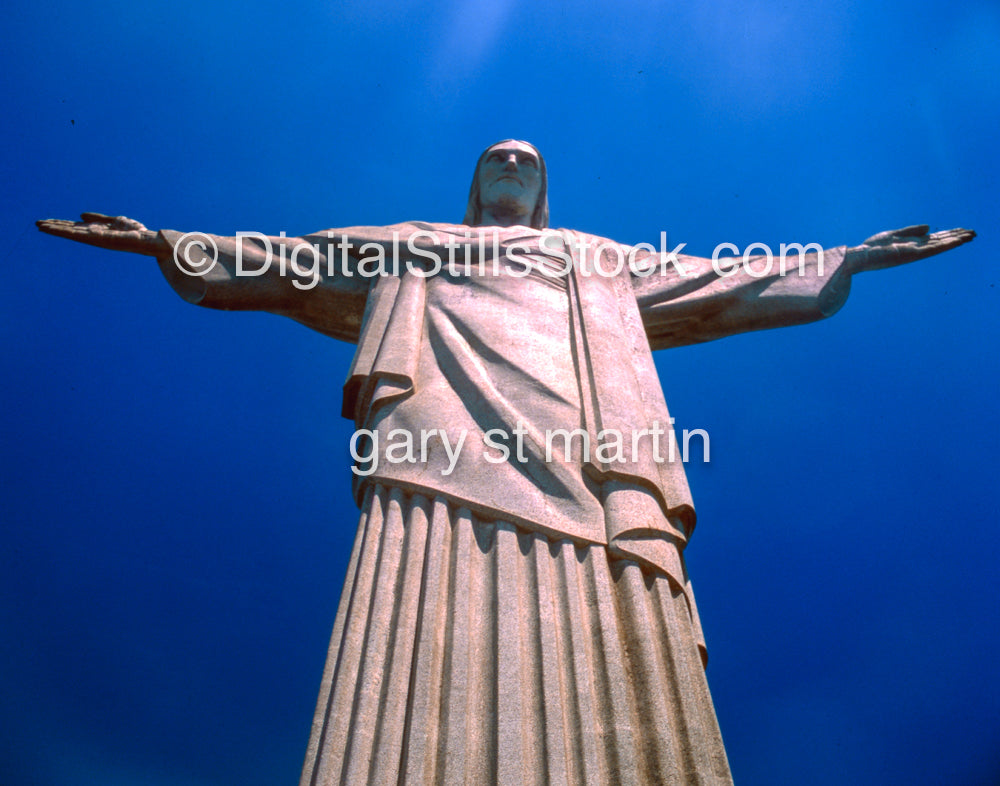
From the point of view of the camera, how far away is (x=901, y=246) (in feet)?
25.0

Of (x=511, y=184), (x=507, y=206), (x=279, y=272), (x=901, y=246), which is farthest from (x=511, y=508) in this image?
(x=901, y=246)

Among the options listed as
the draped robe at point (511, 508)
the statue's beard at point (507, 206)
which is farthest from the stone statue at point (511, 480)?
the statue's beard at point (507, 206)

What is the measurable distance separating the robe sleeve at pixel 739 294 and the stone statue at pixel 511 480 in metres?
0.02

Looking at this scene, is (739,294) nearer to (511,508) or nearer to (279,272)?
(511,508)

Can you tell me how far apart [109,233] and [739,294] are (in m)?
4.90

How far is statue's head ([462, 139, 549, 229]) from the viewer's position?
8438 millimetres

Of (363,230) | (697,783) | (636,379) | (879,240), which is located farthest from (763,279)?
(697,783)

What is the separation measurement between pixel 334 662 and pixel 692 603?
201 cm

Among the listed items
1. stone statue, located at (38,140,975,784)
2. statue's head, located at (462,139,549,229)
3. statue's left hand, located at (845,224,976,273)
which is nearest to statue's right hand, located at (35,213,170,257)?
stone statue, located at (38,140,975,784)

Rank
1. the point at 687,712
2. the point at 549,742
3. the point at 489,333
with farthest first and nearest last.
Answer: the point at 489,333 < the point at 687,712 < the point at 549,742

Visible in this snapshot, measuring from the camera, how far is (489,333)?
6.41 metres

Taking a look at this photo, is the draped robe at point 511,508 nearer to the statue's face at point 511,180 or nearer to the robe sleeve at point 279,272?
the robe sleeve at point 279,272

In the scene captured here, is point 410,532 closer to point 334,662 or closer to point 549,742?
point 334,662

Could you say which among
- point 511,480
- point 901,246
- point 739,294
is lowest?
point 511,480
